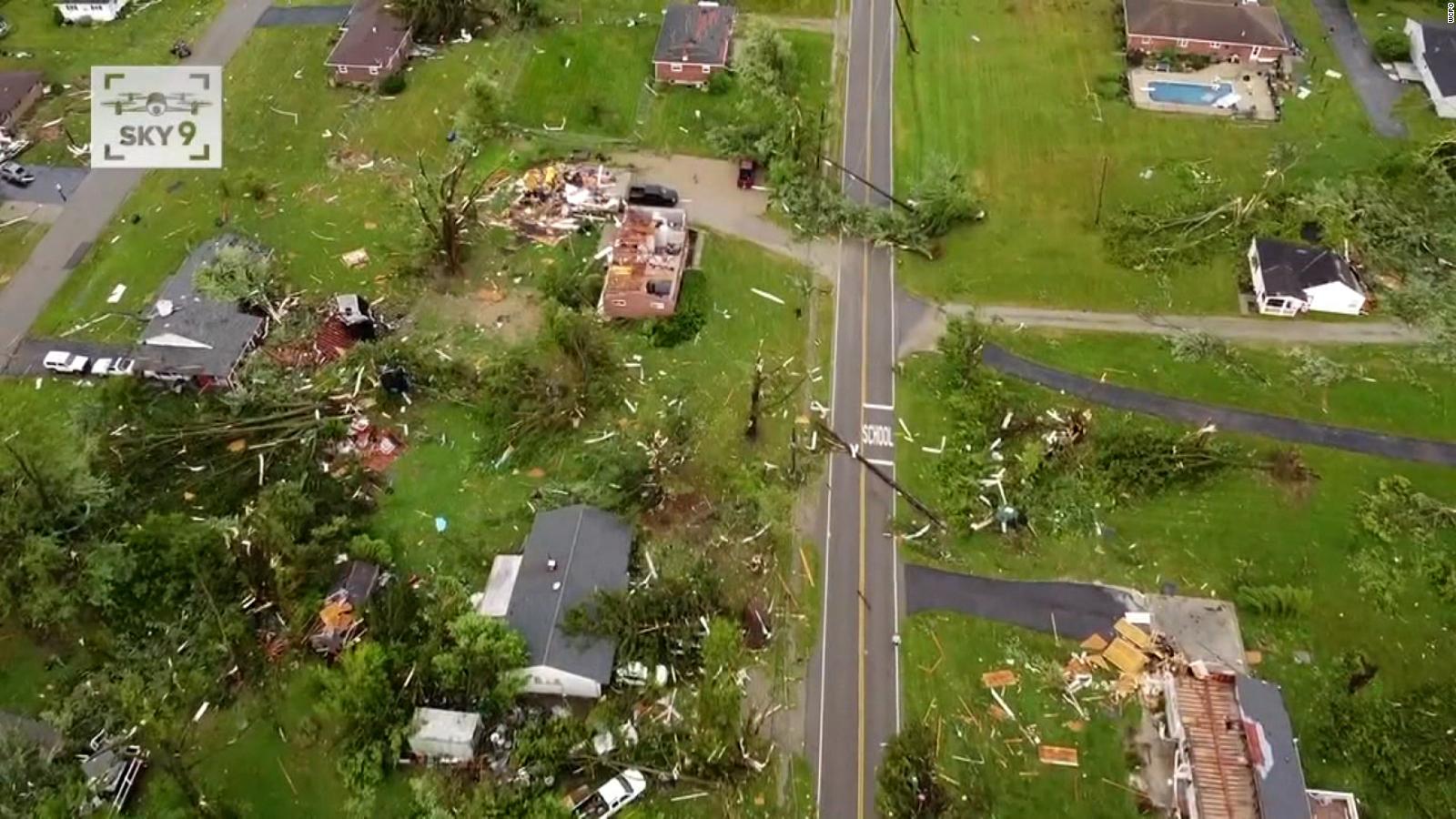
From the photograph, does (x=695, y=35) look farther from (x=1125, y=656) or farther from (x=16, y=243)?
(x=1125, y=656)

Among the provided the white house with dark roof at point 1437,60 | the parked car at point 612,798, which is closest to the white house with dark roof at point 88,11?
the parked car at point 612,798

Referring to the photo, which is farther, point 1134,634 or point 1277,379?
point 1277,379

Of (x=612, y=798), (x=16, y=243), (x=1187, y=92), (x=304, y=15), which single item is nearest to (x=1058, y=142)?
(x=1187, y=92)

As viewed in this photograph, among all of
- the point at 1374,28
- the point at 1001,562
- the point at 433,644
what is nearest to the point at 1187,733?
the point at 1001,562

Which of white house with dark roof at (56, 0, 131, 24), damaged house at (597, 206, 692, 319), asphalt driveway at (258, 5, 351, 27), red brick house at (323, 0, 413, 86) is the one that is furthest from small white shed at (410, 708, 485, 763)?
white house with dark roof at (56, 0, 131, 24)

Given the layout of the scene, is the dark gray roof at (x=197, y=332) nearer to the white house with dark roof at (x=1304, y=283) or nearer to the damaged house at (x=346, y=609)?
the damaged house at (x=346, y=609)
